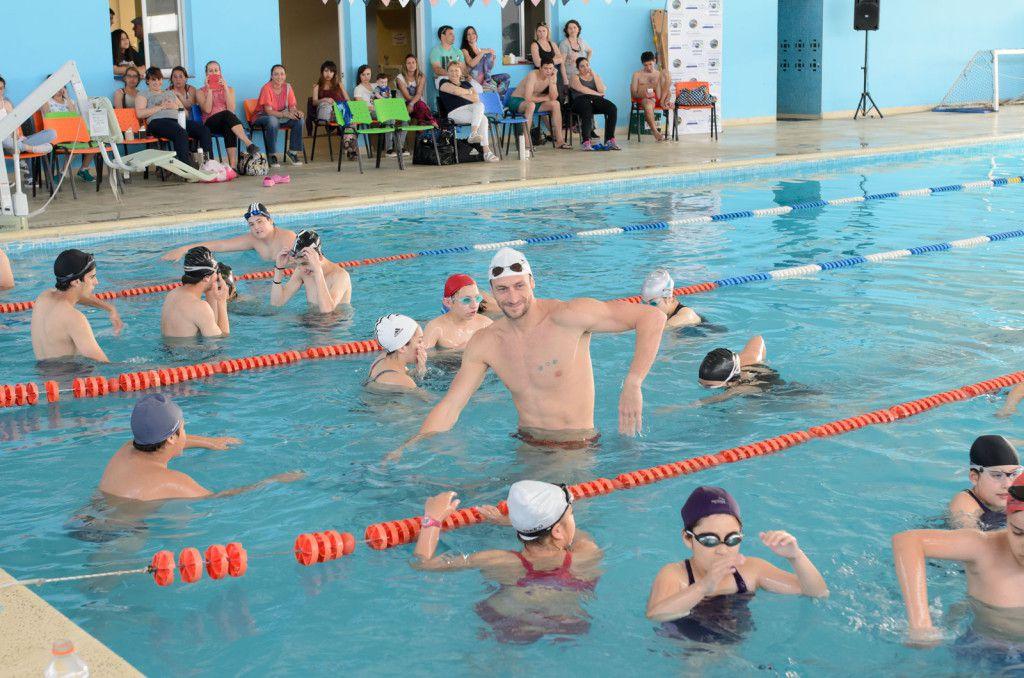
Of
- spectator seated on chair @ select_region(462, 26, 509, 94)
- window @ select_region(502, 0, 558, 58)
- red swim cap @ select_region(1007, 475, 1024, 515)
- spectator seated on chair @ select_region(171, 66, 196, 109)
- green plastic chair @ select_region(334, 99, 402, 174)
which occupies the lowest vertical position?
red swim cap @ select_region(1007, 475, 1024, 515)

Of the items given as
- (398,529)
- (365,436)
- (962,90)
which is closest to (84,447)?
(365,436)

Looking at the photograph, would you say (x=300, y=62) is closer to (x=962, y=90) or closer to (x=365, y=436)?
(x=962, y=90)

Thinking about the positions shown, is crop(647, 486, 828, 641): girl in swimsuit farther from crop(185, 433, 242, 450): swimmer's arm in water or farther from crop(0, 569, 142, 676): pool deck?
crop(185, 433, 242, 450): swimmer's arm in water

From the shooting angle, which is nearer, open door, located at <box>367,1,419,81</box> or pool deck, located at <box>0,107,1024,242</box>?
pool deck, located at <box>0,107,1024,242</box>

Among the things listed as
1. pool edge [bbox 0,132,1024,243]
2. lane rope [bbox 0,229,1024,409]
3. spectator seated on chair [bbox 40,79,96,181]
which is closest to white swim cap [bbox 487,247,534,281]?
lane rope [bbox 0,229,1024,409]

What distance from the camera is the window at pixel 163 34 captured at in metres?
14.7

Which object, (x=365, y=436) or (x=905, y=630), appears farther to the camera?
(x=365, y=436)

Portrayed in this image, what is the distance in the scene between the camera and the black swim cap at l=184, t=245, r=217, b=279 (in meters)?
6.85

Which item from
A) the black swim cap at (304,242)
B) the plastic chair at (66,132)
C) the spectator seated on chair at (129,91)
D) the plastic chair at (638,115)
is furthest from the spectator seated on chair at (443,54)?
the black swim cap at (304,242)

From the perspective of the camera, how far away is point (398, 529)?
4.18 meters

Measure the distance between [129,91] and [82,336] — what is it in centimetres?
814

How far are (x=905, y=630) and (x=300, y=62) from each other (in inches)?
751

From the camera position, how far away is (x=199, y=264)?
22.4 feet

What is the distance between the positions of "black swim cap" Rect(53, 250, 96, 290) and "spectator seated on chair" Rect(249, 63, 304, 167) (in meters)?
8.67
